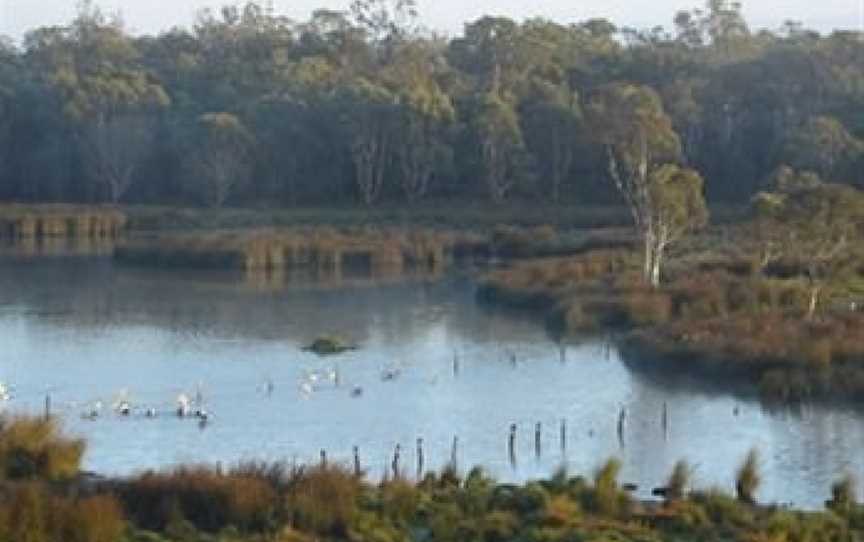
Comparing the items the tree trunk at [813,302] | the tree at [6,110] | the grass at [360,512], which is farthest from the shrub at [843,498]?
the tree at [6,110]

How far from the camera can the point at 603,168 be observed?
8644 cm

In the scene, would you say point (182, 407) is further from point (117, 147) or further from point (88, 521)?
point (117, 147)

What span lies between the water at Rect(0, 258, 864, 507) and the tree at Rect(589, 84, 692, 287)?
601 cm

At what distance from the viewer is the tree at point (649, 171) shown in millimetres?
53750

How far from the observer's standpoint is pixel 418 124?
8581 centimetres

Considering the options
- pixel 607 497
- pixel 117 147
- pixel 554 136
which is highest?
pixel 554 136

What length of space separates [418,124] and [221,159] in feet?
31.0

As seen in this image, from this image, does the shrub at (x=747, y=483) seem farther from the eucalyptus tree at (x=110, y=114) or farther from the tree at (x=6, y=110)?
the tree at (x=6, y=110)

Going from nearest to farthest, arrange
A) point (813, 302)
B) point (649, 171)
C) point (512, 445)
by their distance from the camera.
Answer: point (512, 445) → point (813, 302) → point (649, 171)

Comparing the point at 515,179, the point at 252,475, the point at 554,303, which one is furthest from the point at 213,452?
the point at 515,179

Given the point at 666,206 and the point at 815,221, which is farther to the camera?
the point at 666,206

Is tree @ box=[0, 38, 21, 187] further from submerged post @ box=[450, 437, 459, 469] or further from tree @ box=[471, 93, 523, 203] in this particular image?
submerged post @ box=[450, 437, 459, 469]

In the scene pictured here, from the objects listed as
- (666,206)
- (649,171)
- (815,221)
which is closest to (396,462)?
(815,221)

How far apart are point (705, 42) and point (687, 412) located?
103 metres
